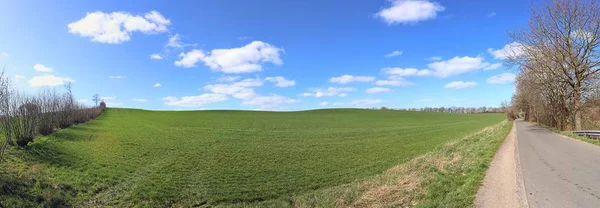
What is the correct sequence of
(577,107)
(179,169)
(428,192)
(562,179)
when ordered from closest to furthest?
Answer: (428,192) < (562,179) < (179,169) < (577,107)

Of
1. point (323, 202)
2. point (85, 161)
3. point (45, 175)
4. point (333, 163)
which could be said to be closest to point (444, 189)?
point (323, 202)

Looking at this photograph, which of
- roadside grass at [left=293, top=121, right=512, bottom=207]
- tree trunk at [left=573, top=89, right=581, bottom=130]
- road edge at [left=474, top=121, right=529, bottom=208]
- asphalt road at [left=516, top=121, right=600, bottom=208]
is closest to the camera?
road edge at [left=474, top=121, right=529, bottom=208]

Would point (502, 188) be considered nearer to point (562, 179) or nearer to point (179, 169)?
point (562, 179)

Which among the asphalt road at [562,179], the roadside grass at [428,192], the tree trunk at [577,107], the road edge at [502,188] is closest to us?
the road edge at [502,188]

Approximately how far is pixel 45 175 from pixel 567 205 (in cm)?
2426

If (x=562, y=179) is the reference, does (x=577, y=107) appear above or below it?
above

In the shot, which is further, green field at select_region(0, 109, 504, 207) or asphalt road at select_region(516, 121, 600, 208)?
green field at select_region(0, 109, 504, 207)

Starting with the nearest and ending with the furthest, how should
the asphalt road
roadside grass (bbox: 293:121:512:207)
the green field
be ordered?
the asphalt road, roadside grass (bbox: 293:121:512:207), the green field

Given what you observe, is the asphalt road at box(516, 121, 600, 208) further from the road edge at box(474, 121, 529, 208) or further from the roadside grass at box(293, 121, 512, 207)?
the roadside grass at box(293, 121, 512, 207)

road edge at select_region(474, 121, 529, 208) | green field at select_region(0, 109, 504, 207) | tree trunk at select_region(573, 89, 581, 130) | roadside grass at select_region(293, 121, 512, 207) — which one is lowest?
green field at select_region(0, 109, 504, 207)

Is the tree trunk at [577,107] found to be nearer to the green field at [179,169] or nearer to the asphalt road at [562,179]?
the green field at [179,169]

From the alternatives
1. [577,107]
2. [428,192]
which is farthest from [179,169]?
[577,107]

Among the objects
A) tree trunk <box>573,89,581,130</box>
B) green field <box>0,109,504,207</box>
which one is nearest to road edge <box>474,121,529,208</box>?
green field <box>0,109,504,207</box>

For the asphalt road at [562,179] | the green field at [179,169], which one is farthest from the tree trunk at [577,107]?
the asphalt road at [562,179]
